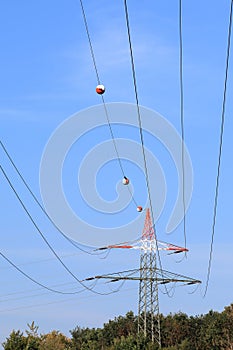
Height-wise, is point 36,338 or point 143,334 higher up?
point 143,334

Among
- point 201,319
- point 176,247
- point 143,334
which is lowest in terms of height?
point 143,334

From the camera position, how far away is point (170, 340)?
124 meters

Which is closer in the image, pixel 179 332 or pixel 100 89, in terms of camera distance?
pixel 100 89

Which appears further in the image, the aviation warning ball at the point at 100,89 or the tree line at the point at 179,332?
the tree line at the point at 179,332

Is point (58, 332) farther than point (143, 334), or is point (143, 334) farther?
point (58, 332)

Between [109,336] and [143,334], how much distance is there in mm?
69591

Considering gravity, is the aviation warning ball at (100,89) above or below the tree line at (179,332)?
below

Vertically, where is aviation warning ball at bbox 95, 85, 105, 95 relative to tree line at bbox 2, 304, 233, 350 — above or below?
below

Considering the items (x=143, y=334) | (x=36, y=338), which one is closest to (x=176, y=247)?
(x=143, y=334)

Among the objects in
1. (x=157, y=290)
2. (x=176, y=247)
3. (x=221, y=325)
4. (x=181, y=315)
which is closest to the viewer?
(x=157, y=290)

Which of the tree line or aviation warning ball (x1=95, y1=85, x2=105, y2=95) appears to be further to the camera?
the tree line

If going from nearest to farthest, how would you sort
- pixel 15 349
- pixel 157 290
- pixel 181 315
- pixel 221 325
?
1. pixel 15 349
2. pixel 157 290
3. pixel 221 325
4. pixel 181 315

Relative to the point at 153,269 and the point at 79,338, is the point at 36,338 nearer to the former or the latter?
the point at 153,269

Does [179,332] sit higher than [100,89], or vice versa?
[179,332]
